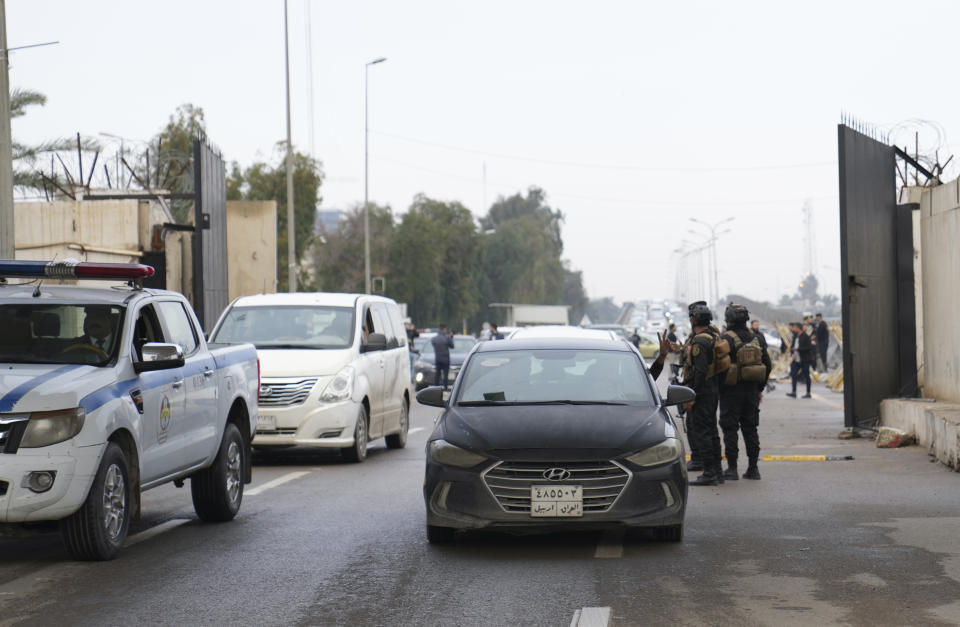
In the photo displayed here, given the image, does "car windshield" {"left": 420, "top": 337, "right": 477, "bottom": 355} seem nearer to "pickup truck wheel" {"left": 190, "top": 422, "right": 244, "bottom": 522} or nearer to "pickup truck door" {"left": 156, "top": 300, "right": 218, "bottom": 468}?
"pickup truck wheel" {"left": 190, "top": 422, "right": 244, "bottom": 522}

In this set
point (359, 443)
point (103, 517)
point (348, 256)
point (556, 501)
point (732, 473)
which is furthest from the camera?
point (348, 256)

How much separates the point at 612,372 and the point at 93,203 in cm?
2032

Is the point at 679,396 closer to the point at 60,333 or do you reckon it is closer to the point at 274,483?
the point at 60,333

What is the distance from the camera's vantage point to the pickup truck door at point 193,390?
32.3 ft

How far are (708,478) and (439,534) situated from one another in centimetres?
498

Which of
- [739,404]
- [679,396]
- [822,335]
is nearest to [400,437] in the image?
[739,404]

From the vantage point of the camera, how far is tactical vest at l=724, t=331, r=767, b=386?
13.5 metres

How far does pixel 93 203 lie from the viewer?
2802cm

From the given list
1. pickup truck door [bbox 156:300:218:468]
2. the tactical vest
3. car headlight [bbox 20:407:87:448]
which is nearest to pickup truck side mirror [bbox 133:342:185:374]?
pickup truck door [bbox 156:300:218:468]

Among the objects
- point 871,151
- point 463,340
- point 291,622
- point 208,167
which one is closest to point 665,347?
point 291,622

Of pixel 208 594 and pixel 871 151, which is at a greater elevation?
pixel 871 151

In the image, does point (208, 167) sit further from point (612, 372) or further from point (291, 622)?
point (291, 622)

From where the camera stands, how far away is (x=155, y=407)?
9180 millimetres

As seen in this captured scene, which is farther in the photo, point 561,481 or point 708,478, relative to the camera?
point 708,478
